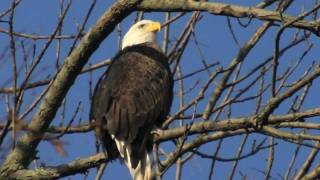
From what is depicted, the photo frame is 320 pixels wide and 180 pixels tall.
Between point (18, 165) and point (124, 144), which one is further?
point (124, 144)

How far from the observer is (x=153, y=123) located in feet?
16.4

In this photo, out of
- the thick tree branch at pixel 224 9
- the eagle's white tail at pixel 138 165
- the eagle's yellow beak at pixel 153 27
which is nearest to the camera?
the thick tree branch at pixel 224 9

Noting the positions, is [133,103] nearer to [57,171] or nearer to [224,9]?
[57,171]

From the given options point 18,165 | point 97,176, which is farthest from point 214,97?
point 18,165

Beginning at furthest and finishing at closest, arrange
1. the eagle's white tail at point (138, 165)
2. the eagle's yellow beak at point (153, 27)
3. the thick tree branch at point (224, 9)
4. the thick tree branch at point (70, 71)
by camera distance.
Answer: the eagle's yellow beak at point (153, 27), the eagle's white tail at point (138, 165), the thick tree branch at point (70, 71), the thick tree branch at point (224, 9)

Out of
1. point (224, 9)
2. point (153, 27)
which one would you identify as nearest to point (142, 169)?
point (224, 9)

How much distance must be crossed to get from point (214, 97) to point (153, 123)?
0.58 m

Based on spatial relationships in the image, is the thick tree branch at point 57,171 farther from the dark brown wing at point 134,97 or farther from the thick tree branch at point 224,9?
the thick tree branch at point 224,9

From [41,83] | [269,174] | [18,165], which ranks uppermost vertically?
[41,83]

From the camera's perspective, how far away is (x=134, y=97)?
5.16 meters

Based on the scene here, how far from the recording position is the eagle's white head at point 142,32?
264 inches

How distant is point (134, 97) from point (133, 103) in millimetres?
98

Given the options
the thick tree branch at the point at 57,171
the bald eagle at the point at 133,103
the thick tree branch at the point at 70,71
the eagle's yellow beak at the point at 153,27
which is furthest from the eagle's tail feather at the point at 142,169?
the eagle's yellow beak at the point at 153,27

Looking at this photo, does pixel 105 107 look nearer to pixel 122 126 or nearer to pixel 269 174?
pixel 122 126
